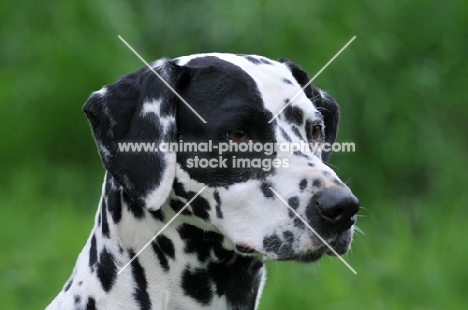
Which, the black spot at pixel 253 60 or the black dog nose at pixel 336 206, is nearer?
the black dog nose at pixel 336 206

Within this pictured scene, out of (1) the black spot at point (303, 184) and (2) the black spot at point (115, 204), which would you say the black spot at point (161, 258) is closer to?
(2) the black spot at point (115, 204)

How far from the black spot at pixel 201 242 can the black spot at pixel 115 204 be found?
0.23 m

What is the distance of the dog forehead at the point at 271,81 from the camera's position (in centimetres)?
390

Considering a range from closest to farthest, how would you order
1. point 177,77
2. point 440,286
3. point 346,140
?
point 177,77 → point 440,286 → point 346,140

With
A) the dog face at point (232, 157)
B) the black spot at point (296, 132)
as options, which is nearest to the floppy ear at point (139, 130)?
the dog face at point (232, 157)

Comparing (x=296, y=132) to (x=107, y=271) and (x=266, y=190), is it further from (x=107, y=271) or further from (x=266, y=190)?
(x=107, y=271)

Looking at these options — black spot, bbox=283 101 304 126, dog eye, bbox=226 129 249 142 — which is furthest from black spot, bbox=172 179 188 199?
black spot, bbox=283 101 304 126

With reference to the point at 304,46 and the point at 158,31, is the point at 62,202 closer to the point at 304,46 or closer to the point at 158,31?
the point at 158,31

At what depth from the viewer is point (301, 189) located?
367cm

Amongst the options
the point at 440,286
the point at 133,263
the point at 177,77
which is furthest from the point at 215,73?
the point at 440,286

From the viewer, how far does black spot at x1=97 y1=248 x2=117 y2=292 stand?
383cm

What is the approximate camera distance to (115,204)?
12.7ft

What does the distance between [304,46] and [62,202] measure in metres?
2.33

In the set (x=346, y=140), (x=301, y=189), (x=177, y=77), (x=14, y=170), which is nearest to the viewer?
(x=301, y=189)
